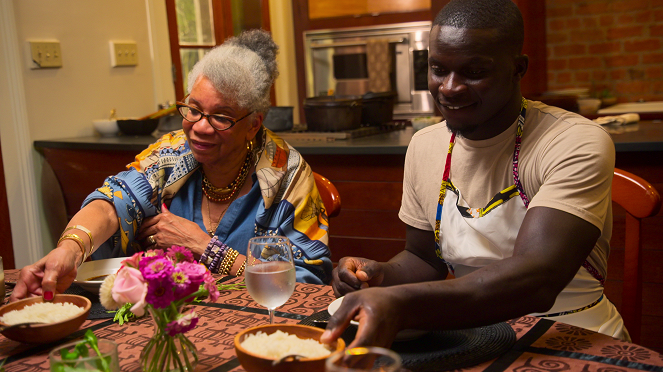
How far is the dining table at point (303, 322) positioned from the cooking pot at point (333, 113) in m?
1.67

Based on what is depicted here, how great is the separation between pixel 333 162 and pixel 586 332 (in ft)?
5.51

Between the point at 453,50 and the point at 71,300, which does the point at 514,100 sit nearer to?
the point at 453,50

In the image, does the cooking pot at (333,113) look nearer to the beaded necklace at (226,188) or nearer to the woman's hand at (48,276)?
the beaded necklace at (226,188)

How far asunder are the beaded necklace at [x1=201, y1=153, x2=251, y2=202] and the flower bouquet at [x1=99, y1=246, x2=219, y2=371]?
875 millimetres

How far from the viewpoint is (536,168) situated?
46.9 inches

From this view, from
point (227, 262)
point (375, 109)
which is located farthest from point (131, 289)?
point (375, 109)

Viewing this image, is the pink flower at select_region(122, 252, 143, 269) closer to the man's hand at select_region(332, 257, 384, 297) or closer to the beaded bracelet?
the man's hand at select_region(332, 257, 384, 297)

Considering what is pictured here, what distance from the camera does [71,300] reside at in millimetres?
1095

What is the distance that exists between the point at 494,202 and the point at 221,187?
0.81 metres

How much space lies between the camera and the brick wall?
4.64m

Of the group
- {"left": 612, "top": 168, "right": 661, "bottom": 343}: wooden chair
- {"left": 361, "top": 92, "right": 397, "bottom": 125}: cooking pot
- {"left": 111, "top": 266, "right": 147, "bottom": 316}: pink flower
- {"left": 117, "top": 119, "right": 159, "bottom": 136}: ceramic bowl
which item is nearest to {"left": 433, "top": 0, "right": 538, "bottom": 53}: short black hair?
{"left": 612, "top": 168, "right": 661, "bottom": 343}: wooden chair

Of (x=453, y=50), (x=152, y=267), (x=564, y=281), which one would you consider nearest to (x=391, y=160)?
(x=453, y=50)

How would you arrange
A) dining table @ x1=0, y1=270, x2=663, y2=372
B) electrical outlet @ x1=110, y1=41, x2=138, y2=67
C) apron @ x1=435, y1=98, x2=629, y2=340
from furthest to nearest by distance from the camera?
1. electrical outlet @ x1=110, y1=41, x2=138, y2=67
2. apron @ x1=435, y1=98, x2=629, y2=340
3. dining table @ x1=0, y1=270, x2=663, y2=372

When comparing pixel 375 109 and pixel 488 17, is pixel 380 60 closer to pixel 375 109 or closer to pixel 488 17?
pixel 375 109
